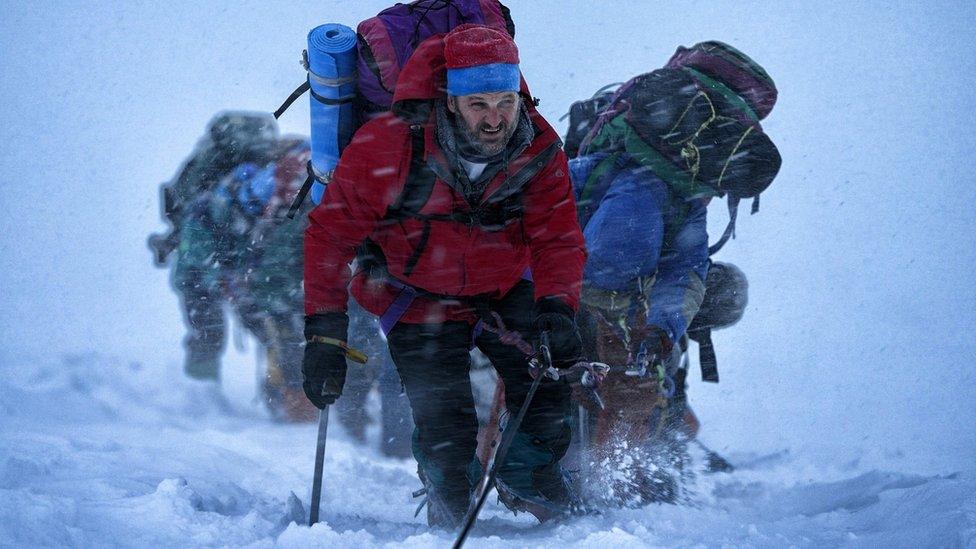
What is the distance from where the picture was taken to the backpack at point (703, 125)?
4035 mm

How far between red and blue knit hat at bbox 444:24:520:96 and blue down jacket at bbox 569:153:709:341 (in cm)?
149

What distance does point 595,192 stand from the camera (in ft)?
14.6

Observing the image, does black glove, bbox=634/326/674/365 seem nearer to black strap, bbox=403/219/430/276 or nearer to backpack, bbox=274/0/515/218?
black strap, bbox=403/219/430/276

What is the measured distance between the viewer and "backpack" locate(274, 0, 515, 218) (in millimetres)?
3250

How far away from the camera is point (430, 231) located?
3127mm

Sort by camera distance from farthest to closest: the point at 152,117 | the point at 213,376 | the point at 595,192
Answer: the point at 152,117 → the point at 213,376 → the point at 595,192

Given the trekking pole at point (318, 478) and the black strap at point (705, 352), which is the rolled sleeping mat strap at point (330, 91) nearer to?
the trekking pole at point (318, 478)

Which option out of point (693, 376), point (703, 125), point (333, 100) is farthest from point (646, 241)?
point (693, 376)

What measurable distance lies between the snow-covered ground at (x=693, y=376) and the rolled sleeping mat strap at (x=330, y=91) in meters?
1.58

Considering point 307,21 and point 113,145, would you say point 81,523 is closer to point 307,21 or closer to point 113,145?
point 113,145

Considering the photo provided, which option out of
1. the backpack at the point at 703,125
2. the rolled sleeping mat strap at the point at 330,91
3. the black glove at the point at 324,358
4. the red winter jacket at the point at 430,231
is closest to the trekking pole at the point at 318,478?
the black glove at the point at 324,358

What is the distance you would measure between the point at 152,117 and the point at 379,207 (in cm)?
3167

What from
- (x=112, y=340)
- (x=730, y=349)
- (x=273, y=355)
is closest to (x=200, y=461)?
(x=273, y=355)

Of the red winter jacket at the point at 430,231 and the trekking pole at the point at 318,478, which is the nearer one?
the red winter jacket at the point at 430,231
